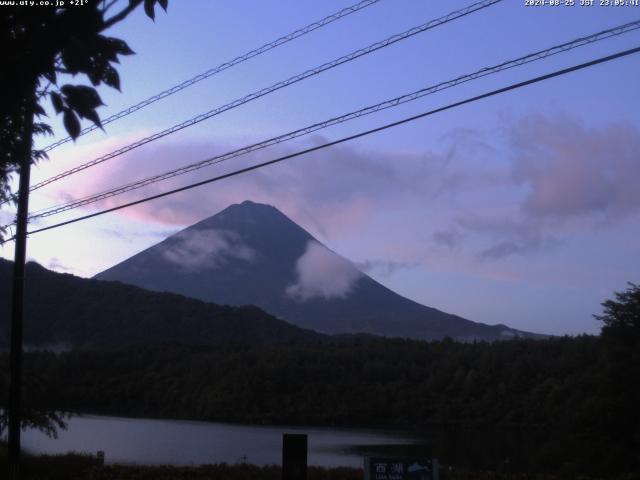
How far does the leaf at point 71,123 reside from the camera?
4.20m

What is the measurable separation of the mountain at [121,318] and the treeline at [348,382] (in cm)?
1013

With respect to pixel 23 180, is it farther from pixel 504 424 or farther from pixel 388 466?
pixel 504 424

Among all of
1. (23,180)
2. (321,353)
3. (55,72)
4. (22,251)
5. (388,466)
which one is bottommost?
(388,466)

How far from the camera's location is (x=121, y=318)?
101 metres

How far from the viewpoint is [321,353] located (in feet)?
276

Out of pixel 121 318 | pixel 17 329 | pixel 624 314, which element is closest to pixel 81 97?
pixel 17 329

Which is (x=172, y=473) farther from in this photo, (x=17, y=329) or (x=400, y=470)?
(x=400, y=470)

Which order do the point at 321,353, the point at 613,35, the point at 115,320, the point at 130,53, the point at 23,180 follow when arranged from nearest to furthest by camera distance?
the point at 130,53 < the point at 613,35 < the point at 23,180 < the point at 321,353 < the point at 115,320

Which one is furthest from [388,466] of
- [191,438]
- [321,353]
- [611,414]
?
[321,353]

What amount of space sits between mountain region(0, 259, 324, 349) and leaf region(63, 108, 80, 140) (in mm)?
74538

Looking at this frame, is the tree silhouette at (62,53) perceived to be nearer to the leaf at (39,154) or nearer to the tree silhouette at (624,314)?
the leaf at (39,154)

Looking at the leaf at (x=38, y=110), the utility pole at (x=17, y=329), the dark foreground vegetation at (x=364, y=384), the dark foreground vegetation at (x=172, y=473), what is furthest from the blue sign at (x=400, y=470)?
the dark foreground vegetation at (x=364, y=384)

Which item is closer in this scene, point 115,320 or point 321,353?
point 321,353

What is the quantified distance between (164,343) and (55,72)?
8702 cm
